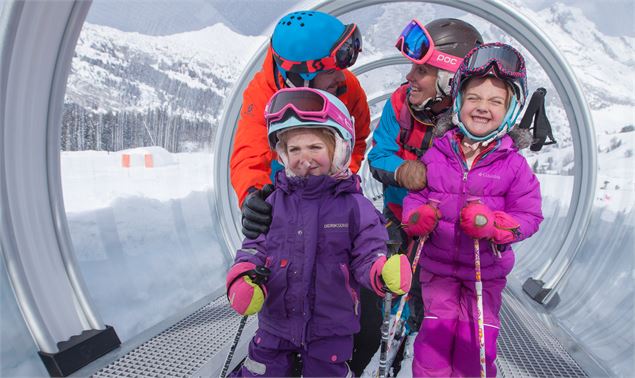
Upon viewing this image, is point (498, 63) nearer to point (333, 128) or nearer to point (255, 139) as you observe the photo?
point (333, 128)

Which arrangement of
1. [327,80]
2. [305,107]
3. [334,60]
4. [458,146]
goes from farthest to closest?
[327,80], [334,60], [458,146], [305,107]

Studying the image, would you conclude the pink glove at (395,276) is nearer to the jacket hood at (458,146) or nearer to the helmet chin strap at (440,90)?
the jacket hood at (458,146)

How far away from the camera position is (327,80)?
8.87ft

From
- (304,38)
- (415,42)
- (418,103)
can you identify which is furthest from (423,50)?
(304,38)

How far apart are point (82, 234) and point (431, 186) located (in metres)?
2.78

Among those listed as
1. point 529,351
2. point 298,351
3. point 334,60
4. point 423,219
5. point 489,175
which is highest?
point 334,60

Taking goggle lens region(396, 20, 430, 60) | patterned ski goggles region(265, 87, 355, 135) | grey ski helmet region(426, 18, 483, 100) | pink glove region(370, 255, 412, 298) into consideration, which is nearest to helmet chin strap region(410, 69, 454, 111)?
grey ski helmet region(426, 18, 483, 100)

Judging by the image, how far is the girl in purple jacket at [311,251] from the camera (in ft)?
6.93

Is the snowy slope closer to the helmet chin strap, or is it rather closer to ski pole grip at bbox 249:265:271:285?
ski pole grip at bbox 249:265:271:285

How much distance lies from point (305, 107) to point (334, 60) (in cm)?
53

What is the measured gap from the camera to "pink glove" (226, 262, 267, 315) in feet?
6.41

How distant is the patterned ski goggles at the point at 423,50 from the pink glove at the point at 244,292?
5.85 ft

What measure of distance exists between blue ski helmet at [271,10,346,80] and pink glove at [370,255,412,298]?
1.33 metres

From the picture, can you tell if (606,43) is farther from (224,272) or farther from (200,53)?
(224,272)
